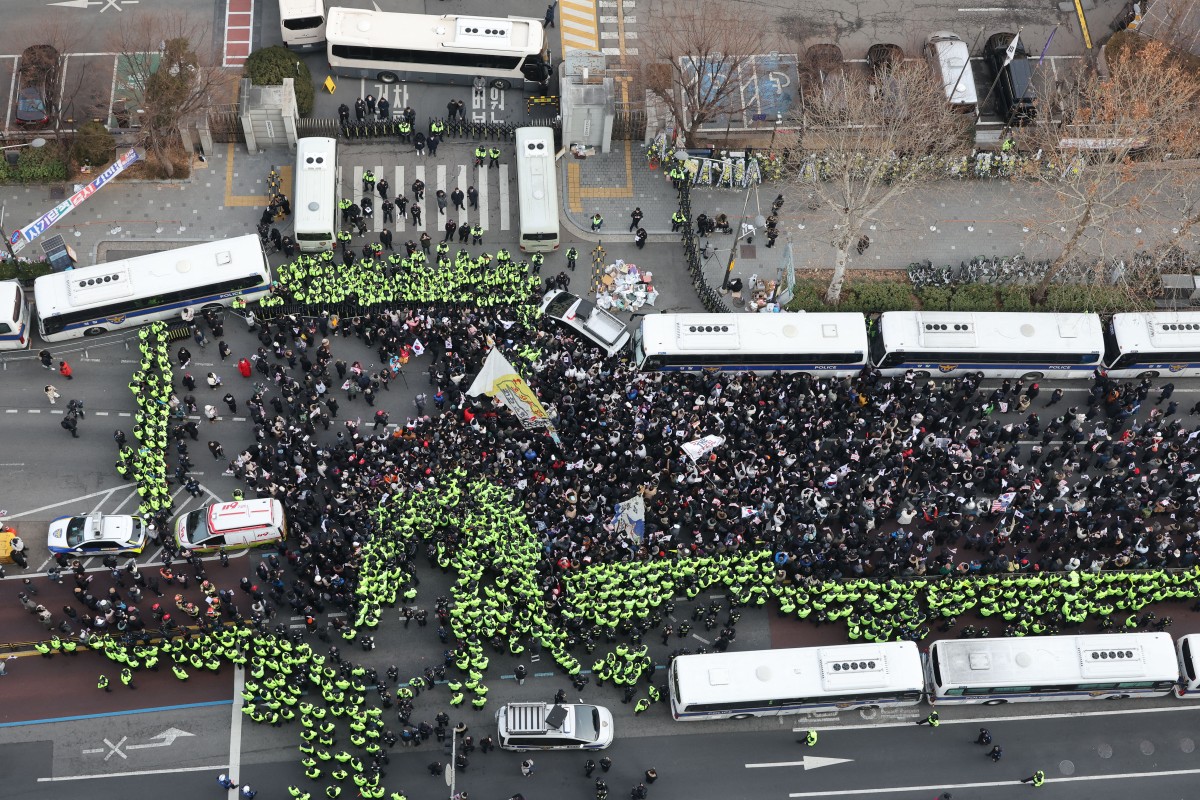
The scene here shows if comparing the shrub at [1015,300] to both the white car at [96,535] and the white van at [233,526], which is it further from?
the white car at [96,535]

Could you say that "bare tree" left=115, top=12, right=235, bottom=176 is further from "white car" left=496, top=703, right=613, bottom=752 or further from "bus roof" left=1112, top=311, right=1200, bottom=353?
"bus roof" left=1112, top=311, right=1200, bottom=353

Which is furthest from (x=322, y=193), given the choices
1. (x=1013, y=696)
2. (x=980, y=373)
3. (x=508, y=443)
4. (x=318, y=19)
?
(x=1013, y=696)

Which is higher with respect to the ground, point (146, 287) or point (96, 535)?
point (146, 287)

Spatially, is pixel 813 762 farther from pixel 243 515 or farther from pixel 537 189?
pixel 537 189

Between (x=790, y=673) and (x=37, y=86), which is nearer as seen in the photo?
(x=790, y=673)

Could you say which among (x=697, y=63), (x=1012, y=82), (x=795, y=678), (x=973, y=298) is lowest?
(x=795, y=678)

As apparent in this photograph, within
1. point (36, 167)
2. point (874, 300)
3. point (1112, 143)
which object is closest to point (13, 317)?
point (36, 167)

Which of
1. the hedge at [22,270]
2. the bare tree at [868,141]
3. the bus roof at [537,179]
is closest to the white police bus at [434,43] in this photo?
the bus roof at [537,179]
